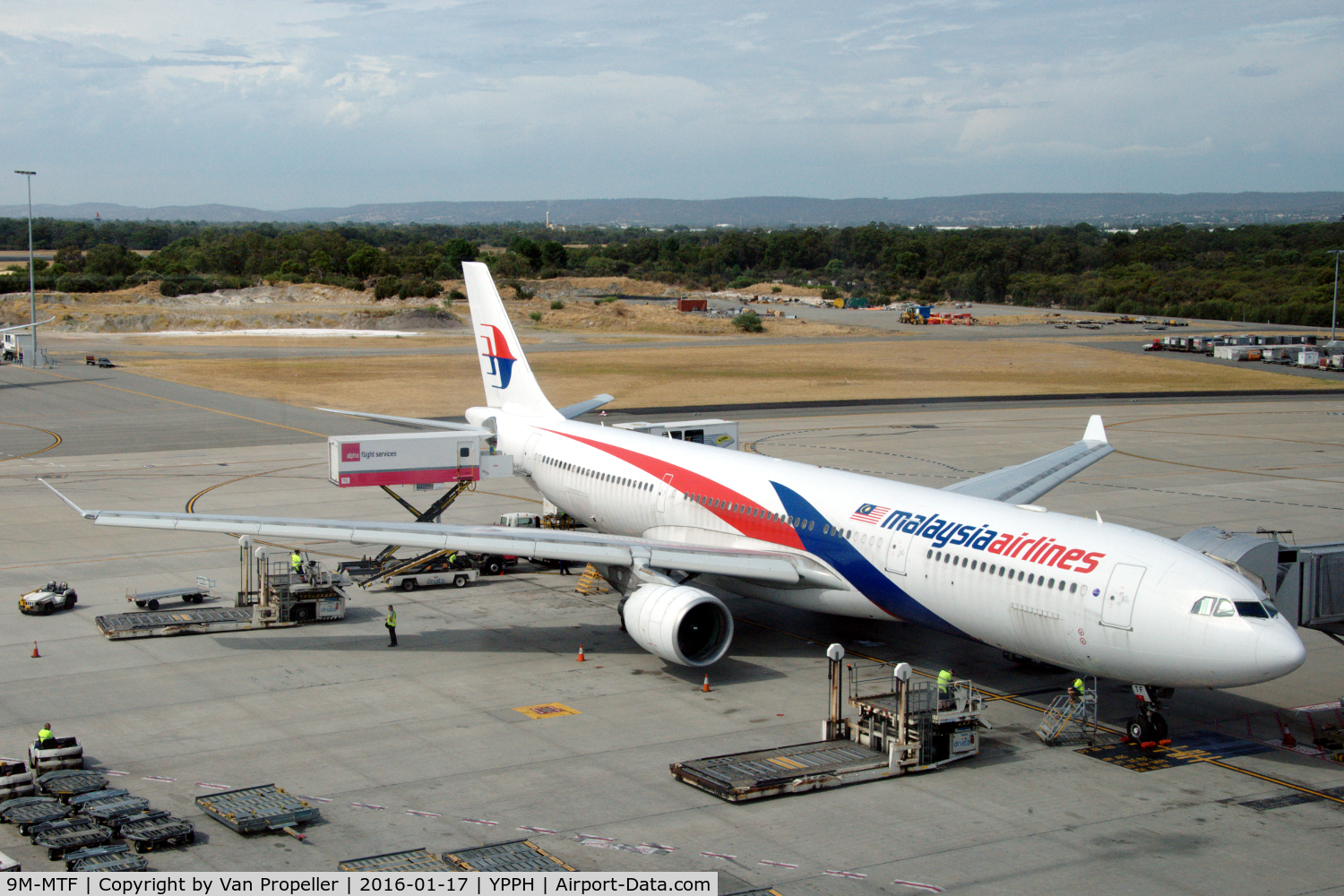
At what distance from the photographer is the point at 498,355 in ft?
136

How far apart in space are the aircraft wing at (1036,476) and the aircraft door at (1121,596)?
10.2 meters

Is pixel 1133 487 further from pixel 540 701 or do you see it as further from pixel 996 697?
pixel 540 701

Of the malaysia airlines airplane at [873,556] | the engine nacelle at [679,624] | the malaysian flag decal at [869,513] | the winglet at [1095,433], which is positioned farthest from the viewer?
the winglet at [1095,433]

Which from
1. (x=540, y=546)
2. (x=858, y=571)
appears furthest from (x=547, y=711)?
(x=858, y=571)

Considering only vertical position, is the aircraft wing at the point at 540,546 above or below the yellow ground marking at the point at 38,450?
above

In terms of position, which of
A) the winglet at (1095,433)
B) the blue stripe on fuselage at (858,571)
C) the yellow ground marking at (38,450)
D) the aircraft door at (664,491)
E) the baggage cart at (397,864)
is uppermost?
the winglet at (1095,433)

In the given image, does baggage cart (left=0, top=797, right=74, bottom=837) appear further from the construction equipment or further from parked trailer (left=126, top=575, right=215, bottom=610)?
the construction equipment

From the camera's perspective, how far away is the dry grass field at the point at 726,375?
8406 centimetres

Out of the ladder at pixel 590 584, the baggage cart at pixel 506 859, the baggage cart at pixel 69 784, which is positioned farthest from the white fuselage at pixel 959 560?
the baggage cart at pixel 69 784

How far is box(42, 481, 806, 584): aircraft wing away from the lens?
91.5 ft

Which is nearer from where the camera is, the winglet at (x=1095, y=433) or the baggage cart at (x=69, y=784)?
the baggage cart at (x=69, y=784)

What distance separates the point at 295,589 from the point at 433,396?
5085cm

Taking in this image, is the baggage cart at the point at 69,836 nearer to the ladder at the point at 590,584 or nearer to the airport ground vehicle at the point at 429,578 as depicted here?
the airport ground vehicle at the point at 429,578

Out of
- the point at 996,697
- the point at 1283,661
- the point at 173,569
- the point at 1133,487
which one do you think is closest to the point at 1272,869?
the point at 1283,661
